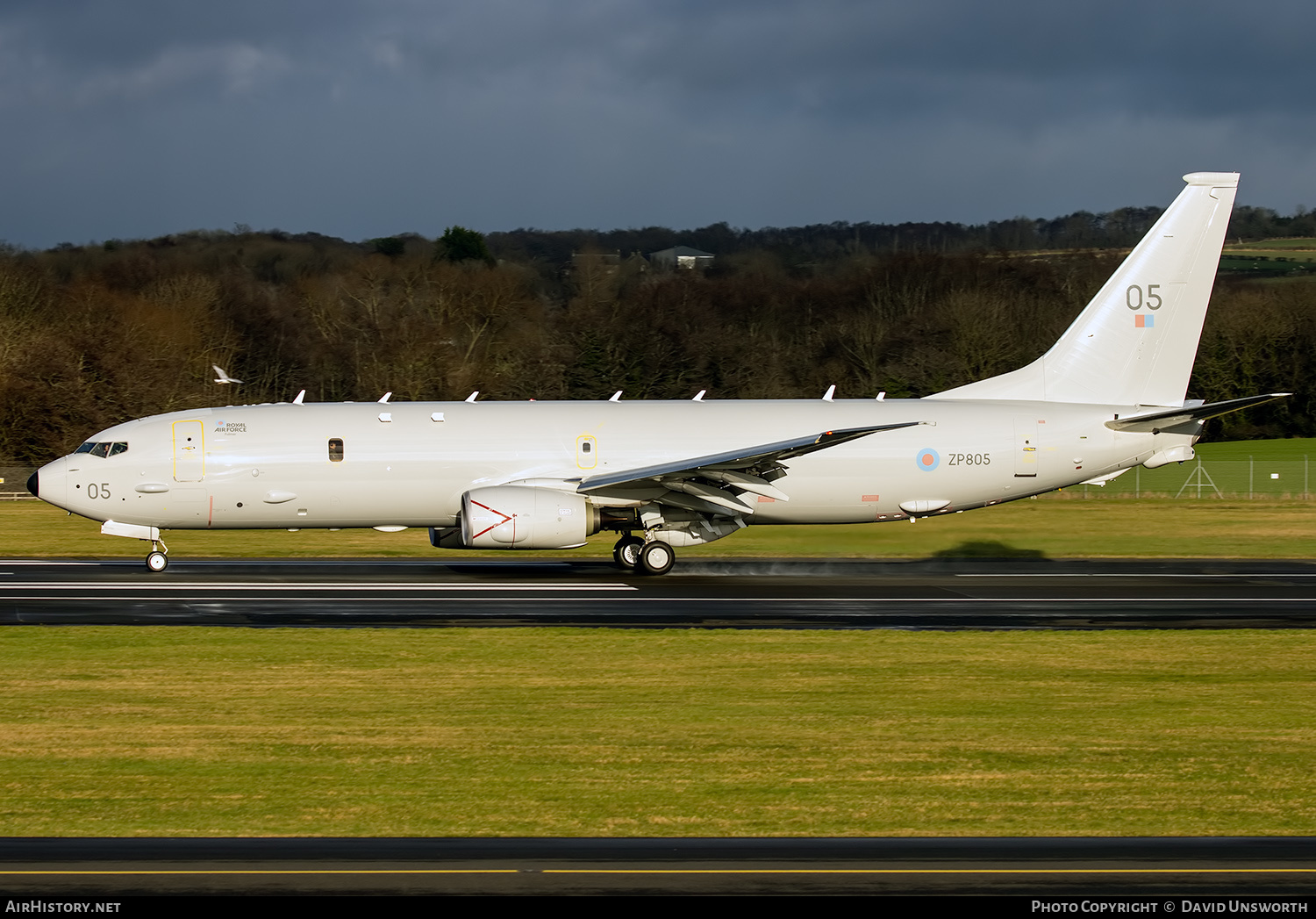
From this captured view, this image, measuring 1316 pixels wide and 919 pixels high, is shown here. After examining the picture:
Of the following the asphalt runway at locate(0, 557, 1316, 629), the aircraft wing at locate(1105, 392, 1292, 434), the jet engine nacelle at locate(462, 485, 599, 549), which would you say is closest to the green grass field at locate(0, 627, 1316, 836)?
the asphalt runway at locate(0, 557, 1316, 629)

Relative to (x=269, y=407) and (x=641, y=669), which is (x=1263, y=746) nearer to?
(x=641, y=669)

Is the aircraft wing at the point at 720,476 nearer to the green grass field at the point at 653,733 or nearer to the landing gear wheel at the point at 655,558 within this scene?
the landing gear wheel at the point at 655,558

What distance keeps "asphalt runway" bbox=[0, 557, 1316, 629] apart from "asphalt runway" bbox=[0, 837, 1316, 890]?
36.8 ft

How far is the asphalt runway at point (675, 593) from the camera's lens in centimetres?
2186

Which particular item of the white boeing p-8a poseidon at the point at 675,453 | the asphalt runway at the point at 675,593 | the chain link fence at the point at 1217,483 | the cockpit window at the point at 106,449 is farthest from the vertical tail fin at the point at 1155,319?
the cockpit window at the point at 106,449

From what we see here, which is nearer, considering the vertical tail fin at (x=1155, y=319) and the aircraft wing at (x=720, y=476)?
the aircraft wing at (x=720, y=476)

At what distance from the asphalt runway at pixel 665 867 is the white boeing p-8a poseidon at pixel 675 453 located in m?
17.2

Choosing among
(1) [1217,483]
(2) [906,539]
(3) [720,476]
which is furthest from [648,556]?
(1) [1217,483]

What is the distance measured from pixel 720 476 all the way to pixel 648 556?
2.35 metres

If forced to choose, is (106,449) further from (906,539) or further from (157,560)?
(906,539)

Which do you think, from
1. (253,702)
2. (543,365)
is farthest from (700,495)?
(543,365)

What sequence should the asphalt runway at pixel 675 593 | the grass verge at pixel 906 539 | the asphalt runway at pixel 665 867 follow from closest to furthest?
the asphalt runway at pixel 665 867, the asphalt runway at pixel 675 593, the grass verge at pixel 906 539

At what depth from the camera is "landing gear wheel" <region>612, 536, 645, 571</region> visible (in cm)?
2950

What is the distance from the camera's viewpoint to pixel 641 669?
1723 centimetres
